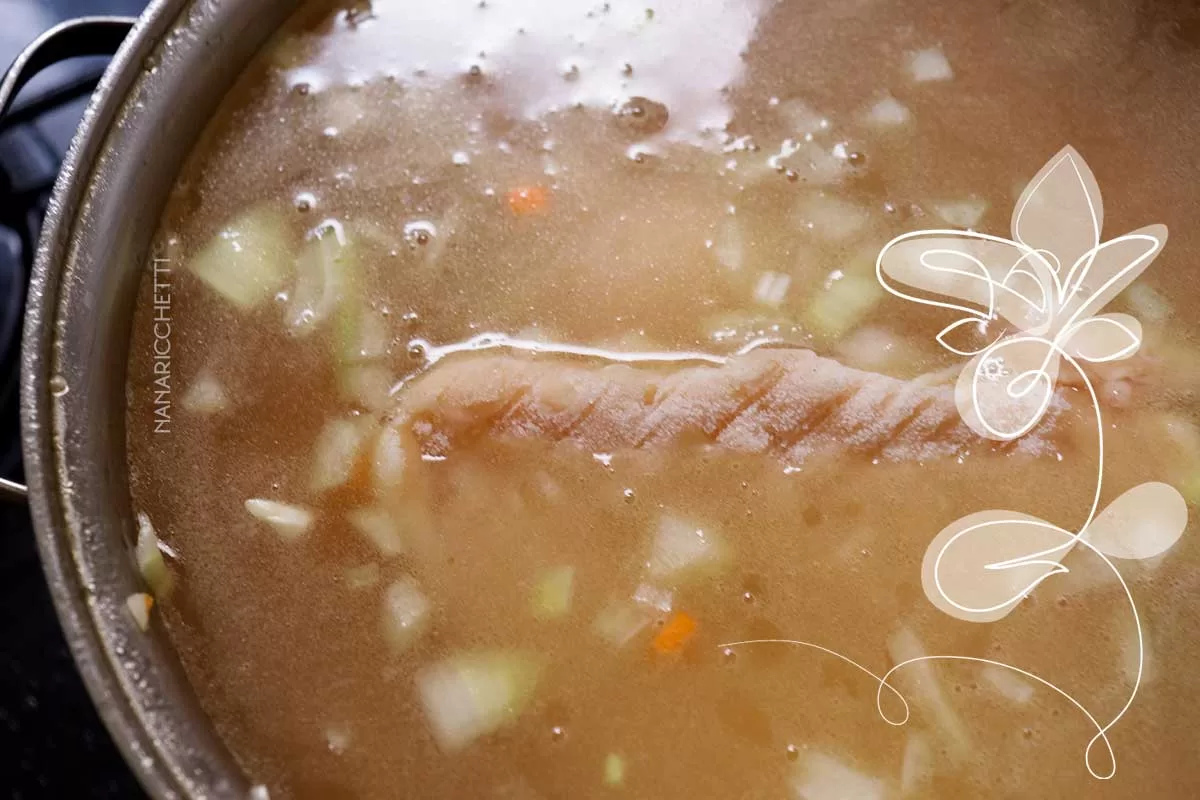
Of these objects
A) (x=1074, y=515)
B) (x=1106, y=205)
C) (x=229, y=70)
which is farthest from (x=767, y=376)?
(x=229, y=70)

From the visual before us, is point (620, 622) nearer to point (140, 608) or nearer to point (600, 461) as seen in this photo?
point (600, 461)

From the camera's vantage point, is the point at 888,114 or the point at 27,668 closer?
the point at 888,114

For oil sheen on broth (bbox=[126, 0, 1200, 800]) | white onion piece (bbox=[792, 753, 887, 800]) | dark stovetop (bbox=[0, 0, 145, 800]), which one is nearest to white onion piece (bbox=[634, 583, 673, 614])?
oil sheen on broth (bbox=[126, 0, 1200, 800])

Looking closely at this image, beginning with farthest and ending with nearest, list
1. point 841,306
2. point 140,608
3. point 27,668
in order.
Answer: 1. point 27,668
2. point 841,306
3. point 140,608

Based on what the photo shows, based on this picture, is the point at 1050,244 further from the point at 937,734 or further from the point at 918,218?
the point at 937,734

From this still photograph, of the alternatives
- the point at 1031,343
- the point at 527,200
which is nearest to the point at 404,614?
the point at 527,200

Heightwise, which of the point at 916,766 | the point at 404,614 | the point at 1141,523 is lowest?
the point at 916,766

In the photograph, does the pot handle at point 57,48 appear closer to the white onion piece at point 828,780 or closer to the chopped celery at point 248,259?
the chopped celery at point 248,259
